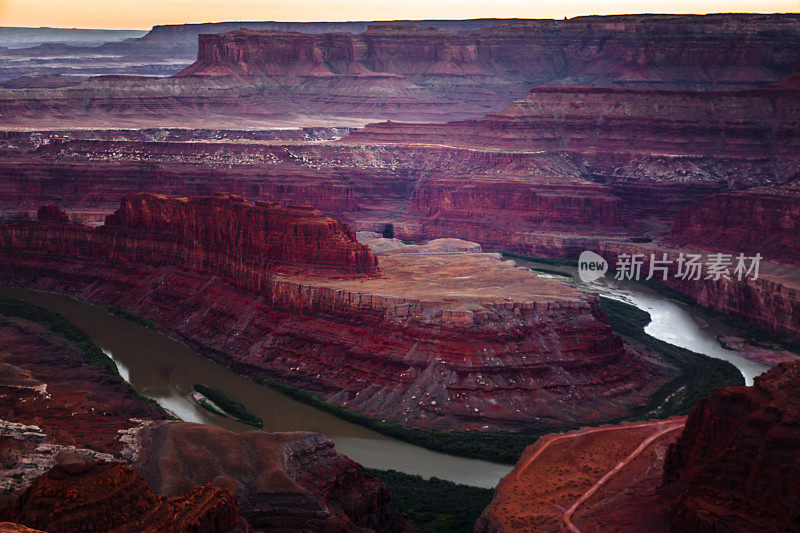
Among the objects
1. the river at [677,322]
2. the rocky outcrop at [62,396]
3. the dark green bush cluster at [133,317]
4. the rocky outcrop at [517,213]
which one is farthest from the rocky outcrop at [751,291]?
the rocky outcrop at [62,396]

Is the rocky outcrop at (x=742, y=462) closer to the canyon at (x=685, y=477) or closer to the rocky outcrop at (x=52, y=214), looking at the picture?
the canyon at (x=685, y=477)

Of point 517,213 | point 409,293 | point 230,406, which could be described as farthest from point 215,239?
point 517,213

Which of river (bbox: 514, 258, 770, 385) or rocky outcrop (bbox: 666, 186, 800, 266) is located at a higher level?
rocky outcrop (bbox: 666, 186, 800, 266)

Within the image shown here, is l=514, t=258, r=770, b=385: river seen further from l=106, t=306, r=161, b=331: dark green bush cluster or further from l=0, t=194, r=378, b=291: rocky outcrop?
l=106, t=306, r=161, b=331: dark green bush cluster

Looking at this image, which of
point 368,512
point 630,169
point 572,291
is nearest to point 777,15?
point 630,169

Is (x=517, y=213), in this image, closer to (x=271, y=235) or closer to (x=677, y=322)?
(x=677, y=322)

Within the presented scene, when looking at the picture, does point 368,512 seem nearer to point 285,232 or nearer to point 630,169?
point 285,232

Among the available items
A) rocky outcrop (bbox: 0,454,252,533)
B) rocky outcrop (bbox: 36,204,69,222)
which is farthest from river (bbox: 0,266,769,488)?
rocky outcrop (bbox: 0,454,252,533)
